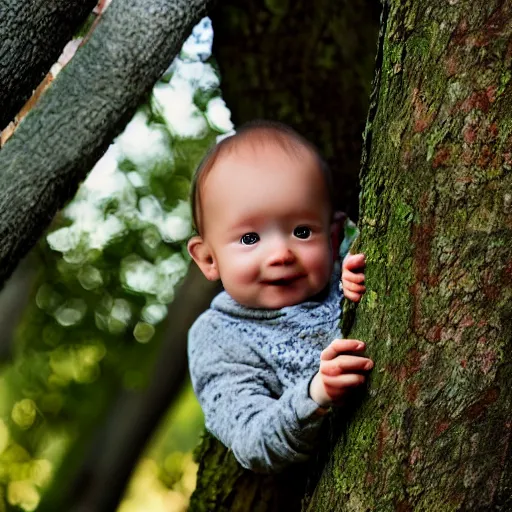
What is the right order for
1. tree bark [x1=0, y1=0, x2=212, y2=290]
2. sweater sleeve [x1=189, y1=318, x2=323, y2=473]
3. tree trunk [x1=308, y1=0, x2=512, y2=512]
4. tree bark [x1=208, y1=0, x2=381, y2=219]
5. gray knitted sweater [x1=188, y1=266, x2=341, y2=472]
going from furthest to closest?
tree bark [x1=208, y1=0, x2=381, y2=219], tree bark [x1=0, y1=0, x2=212, y2=290], gray knitted sweater [x1=188, y1=266, x2=341, y2=472], sweater sleeve [x1=189, y1=318, x2=323, y2=473], tree trunk [x1=308, y1=0, x2=512, y2=512]

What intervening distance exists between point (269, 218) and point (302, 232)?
8 cm

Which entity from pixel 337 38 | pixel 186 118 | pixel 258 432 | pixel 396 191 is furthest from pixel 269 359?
pixel 186 118

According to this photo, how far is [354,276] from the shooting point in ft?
4.31

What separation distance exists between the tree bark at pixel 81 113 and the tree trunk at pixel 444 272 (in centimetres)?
93

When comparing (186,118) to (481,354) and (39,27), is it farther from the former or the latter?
(481,354)

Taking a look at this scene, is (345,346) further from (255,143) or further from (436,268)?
(255,143)

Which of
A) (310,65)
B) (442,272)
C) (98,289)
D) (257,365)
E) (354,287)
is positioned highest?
(442,272)

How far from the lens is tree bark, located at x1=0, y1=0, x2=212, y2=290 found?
1902 mm

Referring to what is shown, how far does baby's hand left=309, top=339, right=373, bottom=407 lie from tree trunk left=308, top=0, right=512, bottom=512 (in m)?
0.02

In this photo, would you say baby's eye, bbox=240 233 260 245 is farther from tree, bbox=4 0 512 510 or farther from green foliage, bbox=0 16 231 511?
green foliage, bbox=0 16 231 511

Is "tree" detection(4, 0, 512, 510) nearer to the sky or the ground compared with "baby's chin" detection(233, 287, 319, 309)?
nearer to the sky

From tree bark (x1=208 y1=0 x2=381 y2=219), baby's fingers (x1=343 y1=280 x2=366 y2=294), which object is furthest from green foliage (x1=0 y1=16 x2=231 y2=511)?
baby's fingers (x1=343 y1=280 x2=366 y2=294)

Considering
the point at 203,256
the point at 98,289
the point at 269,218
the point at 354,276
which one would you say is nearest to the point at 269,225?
the point at 269,218

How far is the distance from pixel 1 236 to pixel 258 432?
754 millimetres
